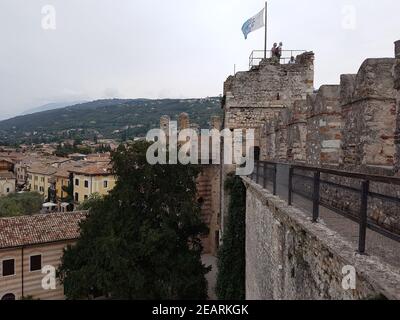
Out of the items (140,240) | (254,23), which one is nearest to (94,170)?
(140,240)

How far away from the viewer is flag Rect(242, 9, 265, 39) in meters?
17.2

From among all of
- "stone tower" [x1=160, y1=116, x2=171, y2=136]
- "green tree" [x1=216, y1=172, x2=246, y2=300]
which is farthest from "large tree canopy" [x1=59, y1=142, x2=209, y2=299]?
"stone tower" [x1=160, y1=116, x2=171, y2=136]

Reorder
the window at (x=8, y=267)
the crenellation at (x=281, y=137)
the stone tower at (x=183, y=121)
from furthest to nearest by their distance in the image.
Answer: the stone tower at (x=183, y=121) < the window at (x=8, y=267) < the crenellation at (x=281, y=137)

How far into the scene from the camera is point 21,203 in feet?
132

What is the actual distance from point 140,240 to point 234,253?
409 centimetres

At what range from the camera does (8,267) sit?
19.6 meters

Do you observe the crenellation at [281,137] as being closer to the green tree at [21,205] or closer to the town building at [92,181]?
the green tree at [21,205]

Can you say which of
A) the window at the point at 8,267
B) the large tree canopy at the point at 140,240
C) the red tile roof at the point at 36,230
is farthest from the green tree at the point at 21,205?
the large tree canopy at the point at 140,240

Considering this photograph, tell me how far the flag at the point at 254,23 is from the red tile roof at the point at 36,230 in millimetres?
12796

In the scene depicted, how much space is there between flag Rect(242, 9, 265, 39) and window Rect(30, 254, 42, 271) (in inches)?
629

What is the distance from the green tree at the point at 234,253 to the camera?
1426 centimetres

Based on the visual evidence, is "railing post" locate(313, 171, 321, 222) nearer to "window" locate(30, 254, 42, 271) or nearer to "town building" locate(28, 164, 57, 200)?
"window" locate(30, 254, 42, 271)

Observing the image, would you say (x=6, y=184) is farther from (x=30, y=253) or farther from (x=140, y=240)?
(x=140, y=240)

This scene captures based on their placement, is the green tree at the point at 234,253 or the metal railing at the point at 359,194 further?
the green tree at the point at 234,253
